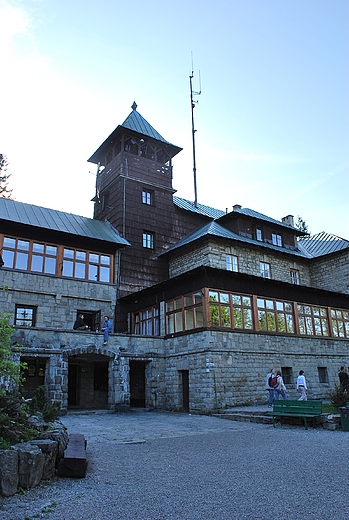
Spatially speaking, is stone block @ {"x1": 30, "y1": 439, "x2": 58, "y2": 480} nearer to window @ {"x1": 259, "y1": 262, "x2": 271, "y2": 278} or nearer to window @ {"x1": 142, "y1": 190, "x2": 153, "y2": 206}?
window @ {"x1": 259, "y1": 262, "x2": 271, "y2": 278}

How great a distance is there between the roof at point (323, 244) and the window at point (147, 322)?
39.7 ft

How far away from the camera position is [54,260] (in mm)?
21125

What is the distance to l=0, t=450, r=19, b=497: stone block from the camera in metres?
5.25

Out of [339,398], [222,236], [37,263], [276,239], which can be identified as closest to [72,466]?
[339,398]

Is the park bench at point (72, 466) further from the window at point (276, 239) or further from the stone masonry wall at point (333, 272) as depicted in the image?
the stone masonry wall at point (333, 272)

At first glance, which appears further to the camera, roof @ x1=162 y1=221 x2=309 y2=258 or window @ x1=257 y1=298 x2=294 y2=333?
roof @ x1=162 y1=221 x2=309 y2=258

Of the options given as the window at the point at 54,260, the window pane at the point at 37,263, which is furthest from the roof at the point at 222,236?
the window pane at the point at 37,263

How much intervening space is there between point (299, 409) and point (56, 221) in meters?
15.7

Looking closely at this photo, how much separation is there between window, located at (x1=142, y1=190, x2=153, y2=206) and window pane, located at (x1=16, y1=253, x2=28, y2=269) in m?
8.80

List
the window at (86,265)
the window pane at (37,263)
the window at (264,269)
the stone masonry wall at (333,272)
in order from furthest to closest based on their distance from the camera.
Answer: the stone masonry wall at (333,272), the window at (264,269), the window at (86,265), the window pane at (37,263)

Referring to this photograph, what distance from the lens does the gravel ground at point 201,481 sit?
4.79 meters

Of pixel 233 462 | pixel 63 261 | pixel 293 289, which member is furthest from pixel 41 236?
pixel 233 462

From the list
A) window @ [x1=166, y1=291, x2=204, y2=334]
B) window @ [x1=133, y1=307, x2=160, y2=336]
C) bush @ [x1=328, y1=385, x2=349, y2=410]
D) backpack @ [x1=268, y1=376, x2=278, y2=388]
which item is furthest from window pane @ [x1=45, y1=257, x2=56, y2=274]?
bush @ [x1=328, y1=385, x2=349, y2=410]

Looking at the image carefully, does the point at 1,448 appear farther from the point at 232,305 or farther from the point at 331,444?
the point at 232,305
